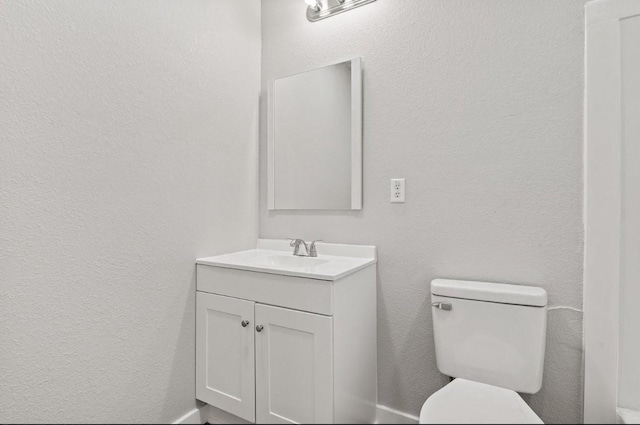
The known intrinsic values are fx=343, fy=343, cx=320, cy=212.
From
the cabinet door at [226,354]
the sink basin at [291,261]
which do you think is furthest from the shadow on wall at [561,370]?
the cabinet door at [226,354]

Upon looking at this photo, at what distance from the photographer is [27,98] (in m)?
1.03

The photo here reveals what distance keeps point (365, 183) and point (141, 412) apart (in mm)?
1316

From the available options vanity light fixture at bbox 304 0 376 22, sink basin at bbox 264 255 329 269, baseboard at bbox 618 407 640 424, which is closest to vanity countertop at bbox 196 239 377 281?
sink basin at bbox 264 255 329 269

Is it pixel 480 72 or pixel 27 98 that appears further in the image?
pixel 480 72

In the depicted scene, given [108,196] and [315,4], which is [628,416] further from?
[315,4]

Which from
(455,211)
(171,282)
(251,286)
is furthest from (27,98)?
(455,211)

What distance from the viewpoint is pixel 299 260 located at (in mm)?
1658

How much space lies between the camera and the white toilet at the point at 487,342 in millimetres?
1116

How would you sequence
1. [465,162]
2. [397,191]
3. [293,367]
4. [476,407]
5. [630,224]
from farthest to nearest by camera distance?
[397,191] < [465,162] < [293,367] < [630,224] < [476,407]

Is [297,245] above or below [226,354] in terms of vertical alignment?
above

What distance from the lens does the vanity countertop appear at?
130cm

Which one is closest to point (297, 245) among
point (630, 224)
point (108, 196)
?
point (108, 196)

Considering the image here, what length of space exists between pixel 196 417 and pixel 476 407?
3.90 ft

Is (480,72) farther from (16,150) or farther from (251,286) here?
(16,150)
